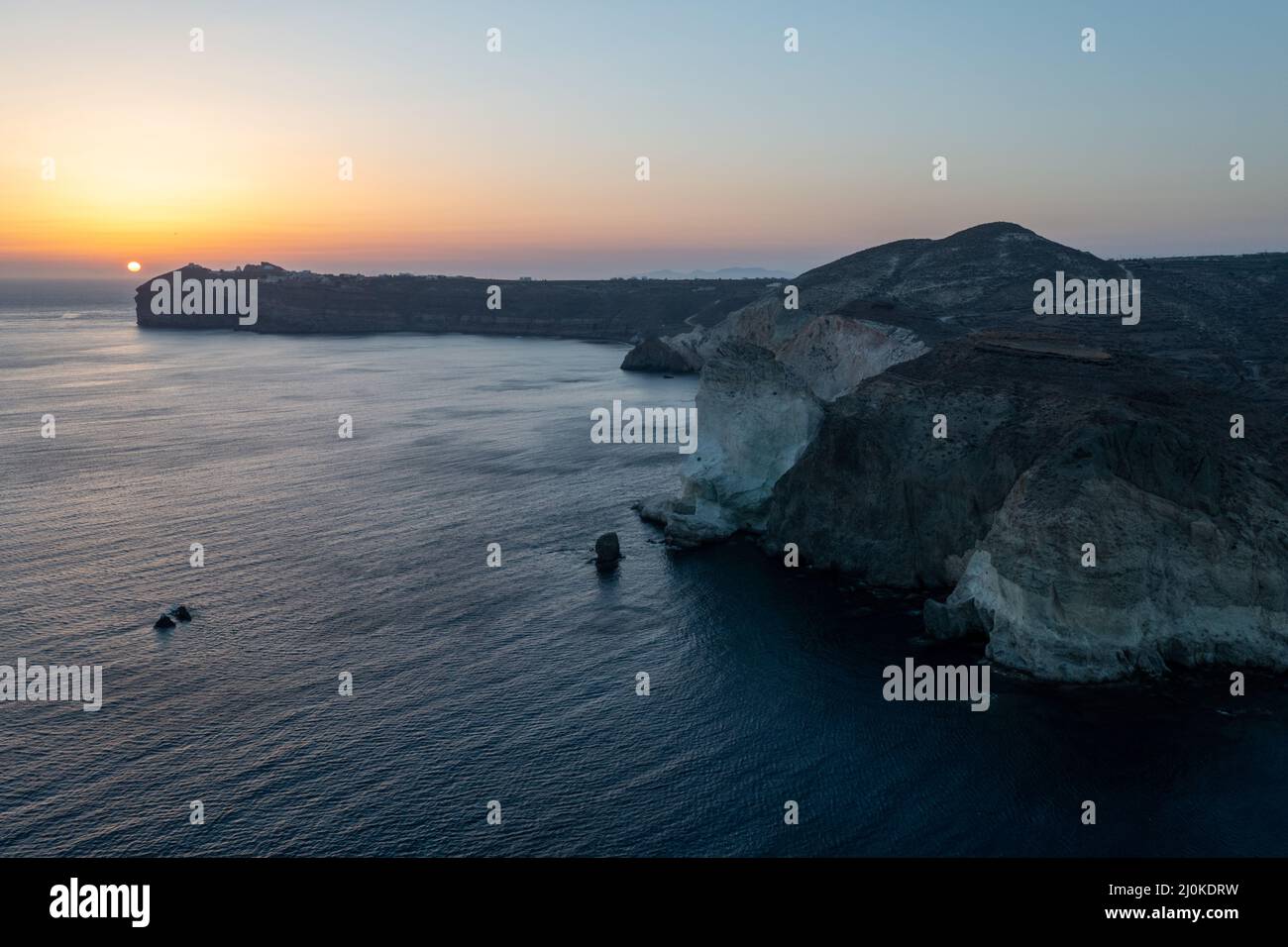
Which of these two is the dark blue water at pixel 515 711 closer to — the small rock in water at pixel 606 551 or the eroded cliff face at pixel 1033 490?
the small rock in water at pixel 606 551

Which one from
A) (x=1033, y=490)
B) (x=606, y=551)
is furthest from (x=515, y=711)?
(x=1033, y=490)

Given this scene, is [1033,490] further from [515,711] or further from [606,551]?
[515,711]

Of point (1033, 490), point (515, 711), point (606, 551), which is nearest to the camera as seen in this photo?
point (515, 711)

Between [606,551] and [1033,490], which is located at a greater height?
[1033,490]

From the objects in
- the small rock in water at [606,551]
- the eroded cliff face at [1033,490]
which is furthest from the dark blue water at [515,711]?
the eroded cliff face at [1033,490]

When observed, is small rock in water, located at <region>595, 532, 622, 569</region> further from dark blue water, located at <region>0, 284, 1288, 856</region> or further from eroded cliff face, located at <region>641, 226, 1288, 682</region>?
eroded cliff face, located at <region>641, 226, 1288, 682</region>

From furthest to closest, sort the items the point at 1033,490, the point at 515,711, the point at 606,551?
the point at 606,551
the point at 1033,490
the point at 515,711

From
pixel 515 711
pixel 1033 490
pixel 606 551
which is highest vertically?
pixel 1033 490
